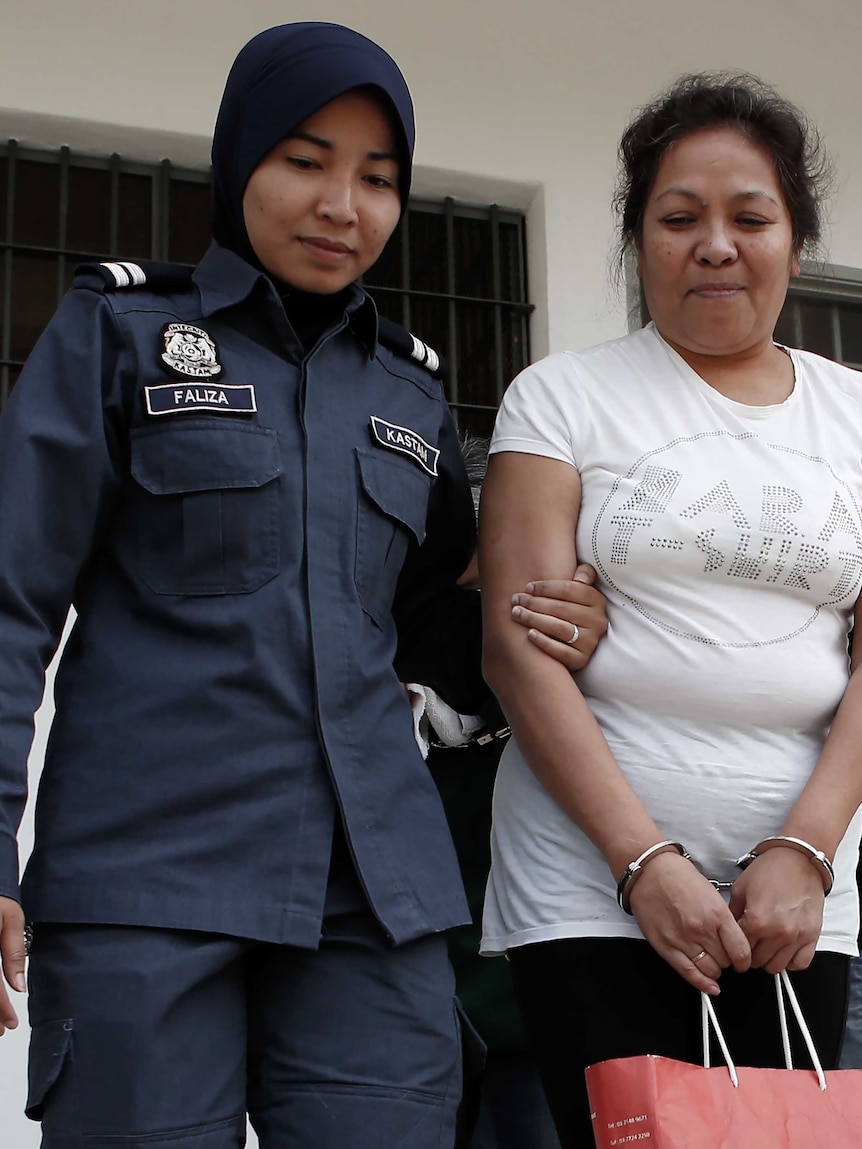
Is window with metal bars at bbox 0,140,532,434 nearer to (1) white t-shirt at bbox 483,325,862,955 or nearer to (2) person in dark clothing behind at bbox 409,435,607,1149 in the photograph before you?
(2) person in dark clothing behind at bbox 409,435,607,1149

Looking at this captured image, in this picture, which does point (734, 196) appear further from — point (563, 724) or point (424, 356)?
point (563, 724)

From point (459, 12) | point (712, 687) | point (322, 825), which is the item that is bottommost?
point (322, 825)

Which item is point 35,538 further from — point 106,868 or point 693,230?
A: point 693,230

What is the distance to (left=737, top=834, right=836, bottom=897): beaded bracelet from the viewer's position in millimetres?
1629

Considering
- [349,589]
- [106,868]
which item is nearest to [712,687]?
[349,589]

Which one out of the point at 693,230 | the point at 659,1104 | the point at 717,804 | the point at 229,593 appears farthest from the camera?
the point at 693,230

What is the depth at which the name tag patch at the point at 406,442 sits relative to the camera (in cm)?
175

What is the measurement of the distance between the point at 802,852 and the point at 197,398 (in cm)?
85

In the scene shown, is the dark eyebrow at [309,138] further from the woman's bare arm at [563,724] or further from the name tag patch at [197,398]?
the woman's bare arm at [563,724]

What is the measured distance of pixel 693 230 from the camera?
1.92 m

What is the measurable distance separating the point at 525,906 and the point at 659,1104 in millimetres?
313

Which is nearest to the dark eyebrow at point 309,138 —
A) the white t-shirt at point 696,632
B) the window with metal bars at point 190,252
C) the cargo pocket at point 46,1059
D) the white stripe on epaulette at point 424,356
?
the white stripe on epaulette at point 424,356

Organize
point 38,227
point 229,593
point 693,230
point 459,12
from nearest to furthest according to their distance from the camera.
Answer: point 229,593 → point 693,230 → point 38,227 → point 459,12

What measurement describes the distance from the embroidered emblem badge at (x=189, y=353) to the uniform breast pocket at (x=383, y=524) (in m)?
0.20
